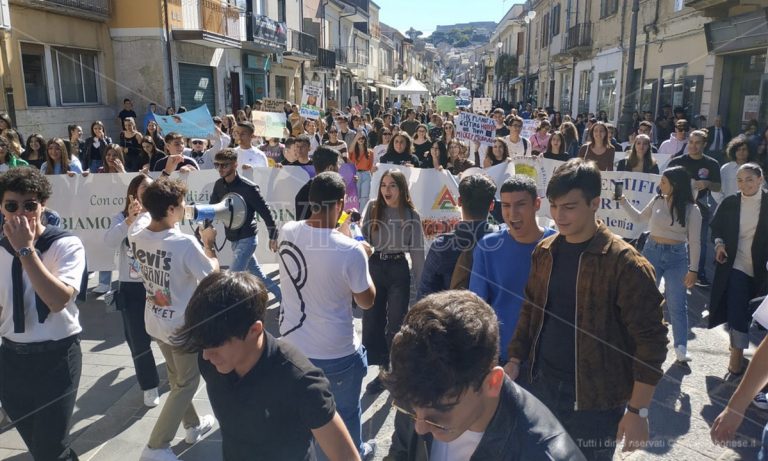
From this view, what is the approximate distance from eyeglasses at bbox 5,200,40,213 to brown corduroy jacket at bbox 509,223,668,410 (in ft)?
8.28

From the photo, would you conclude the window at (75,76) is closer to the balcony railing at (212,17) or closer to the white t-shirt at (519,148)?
the balcony railing at (212,17)

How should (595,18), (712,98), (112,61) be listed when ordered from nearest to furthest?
(712,98)
(112,61)
(595,18)

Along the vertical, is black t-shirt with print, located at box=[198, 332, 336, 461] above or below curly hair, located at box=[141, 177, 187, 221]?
below

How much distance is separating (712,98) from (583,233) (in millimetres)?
13951

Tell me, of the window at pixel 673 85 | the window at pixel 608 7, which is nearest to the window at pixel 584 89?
the window at pixel 608 7

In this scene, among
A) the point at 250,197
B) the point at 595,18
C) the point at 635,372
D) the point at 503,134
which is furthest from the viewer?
the point at 595,18

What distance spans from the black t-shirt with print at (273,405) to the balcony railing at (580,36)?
26.0 m

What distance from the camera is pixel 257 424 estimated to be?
2.02m

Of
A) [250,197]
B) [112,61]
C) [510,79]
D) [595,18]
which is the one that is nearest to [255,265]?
[250,197]

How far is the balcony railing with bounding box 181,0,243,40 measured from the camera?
61.4ft

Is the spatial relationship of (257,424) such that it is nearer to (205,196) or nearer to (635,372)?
(635,372)

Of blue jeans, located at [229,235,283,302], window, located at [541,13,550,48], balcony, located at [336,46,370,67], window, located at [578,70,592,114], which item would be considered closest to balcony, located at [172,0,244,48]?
blue jeans, located at [229,235,283,302]

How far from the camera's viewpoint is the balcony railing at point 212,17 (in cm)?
1870

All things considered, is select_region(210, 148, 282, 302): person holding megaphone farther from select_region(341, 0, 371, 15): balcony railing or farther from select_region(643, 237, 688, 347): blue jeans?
select_region(341, 0, 371, 15): balcony railing
